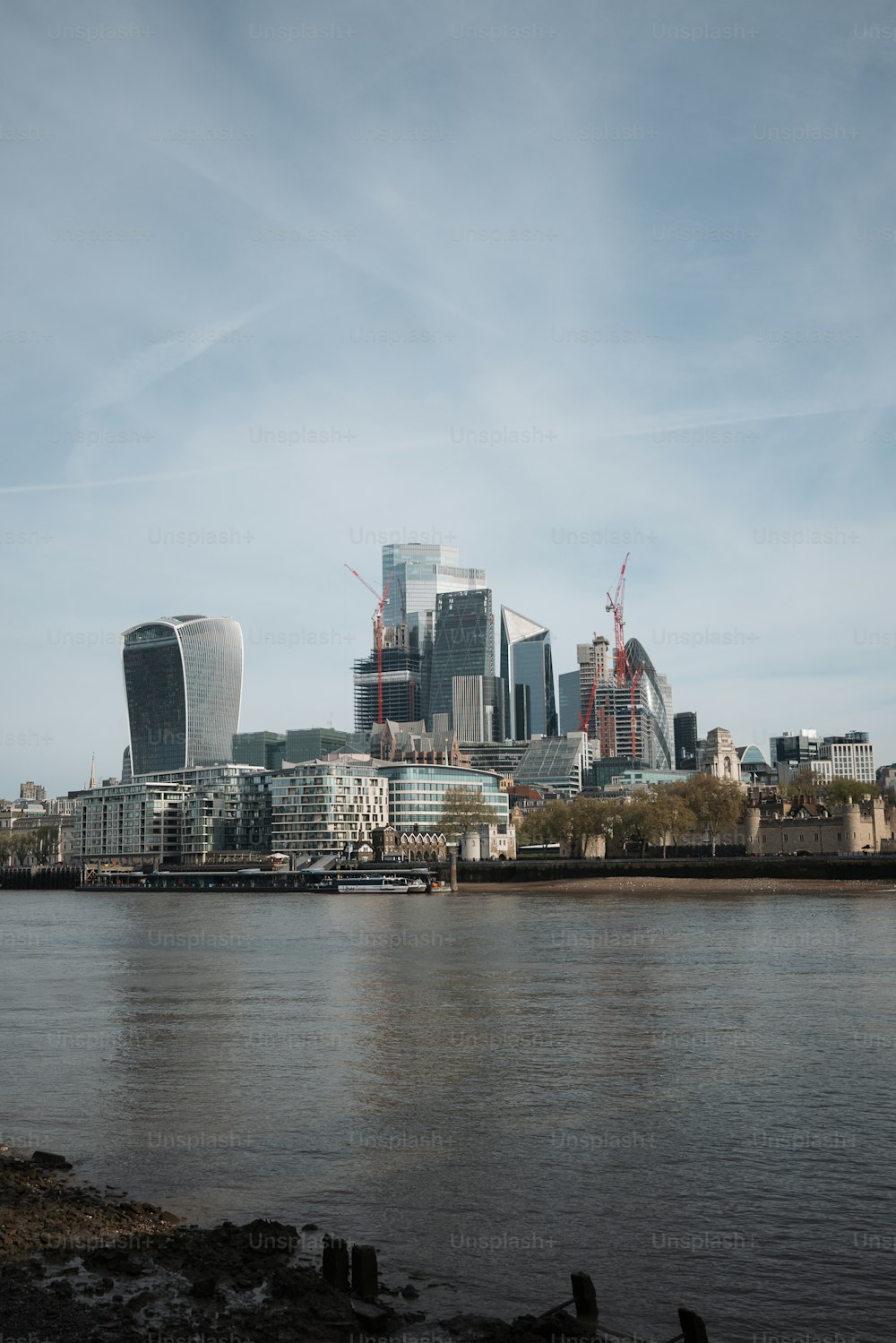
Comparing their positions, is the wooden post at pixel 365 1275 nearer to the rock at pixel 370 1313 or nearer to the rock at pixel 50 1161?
the rock at pixel 370 1313

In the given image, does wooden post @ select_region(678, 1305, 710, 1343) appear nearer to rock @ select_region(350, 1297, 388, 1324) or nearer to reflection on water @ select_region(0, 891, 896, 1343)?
reflection on water @ select_region(0, 891, 896, 1343)

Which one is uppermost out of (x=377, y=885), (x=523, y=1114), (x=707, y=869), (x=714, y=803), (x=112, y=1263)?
(x=714, y=803)

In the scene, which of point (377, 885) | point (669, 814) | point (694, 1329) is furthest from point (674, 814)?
point (694, 1329)

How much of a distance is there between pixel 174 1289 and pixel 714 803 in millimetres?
167430

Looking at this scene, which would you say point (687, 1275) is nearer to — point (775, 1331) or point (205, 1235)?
point (775, 1331)

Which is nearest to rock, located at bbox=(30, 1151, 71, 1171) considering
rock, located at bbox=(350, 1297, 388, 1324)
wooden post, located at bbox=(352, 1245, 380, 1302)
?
wooden post, located at bbox=(352, 1245, 380, 1302)

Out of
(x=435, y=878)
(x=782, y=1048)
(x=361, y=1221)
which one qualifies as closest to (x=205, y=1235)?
(x=361, y=1221)

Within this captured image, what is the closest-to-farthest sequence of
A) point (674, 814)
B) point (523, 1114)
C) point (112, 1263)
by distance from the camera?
point (112, 1263), point (523, 1114), point (674, 814)

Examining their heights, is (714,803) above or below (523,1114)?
above

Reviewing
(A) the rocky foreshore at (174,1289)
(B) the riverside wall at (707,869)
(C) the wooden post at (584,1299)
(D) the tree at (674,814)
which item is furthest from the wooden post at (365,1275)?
(D) the tree at (674,814)

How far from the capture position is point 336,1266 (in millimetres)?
17906

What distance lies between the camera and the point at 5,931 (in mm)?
102875

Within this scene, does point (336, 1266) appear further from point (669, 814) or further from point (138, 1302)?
point (669, 814)

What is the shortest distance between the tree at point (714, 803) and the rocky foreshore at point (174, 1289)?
16357 cm
